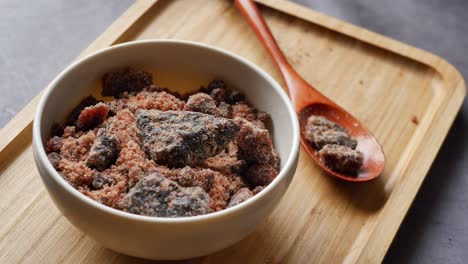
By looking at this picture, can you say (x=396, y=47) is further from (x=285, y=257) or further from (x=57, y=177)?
(x=57, y=177)

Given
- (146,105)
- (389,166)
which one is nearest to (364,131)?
(389,166)

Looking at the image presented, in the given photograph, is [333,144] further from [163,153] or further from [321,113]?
[163,153]

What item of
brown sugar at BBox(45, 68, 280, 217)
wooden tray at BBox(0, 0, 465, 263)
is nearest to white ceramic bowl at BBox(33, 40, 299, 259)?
brown sugar at BBox(45, 68, 280, 217)

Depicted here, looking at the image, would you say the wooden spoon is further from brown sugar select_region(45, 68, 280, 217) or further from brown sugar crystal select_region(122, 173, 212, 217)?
brown sugar crystal select_region(122, 173, 212, 217)

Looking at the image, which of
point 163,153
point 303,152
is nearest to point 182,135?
point 163,153

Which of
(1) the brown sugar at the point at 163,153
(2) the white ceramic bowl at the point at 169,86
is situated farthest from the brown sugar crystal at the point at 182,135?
(2) the white ceramic bowl at the point at 169,86

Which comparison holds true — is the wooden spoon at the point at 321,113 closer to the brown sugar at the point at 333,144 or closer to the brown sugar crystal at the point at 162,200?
the brown sugar at the point at 333,144

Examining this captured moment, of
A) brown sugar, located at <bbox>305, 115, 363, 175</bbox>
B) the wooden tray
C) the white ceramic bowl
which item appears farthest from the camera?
brown sugar, located at <bbox>305, 115, 363, 175</bbox>
